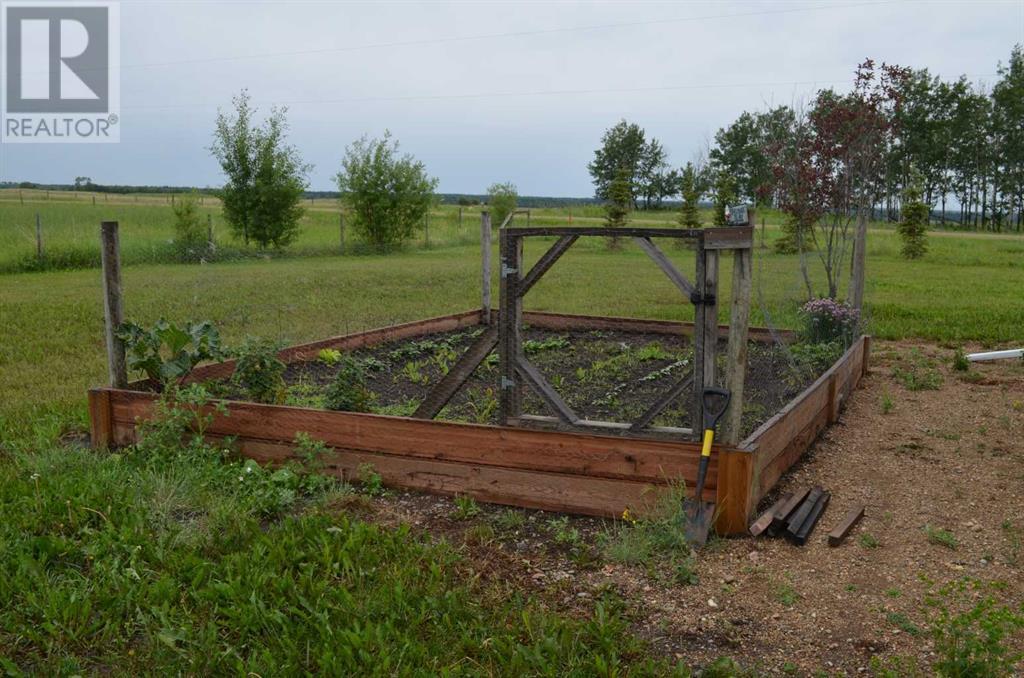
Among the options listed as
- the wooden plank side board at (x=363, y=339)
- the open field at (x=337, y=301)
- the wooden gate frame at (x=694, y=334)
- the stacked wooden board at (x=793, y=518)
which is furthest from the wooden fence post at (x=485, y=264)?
the stacked wooden board at (x=793, y=518)

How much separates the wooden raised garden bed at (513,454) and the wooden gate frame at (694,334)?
0.26 m

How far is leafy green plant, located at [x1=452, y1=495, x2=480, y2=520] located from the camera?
3959 millimetres

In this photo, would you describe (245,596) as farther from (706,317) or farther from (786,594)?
(706,317)

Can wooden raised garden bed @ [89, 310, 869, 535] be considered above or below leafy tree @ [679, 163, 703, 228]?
below

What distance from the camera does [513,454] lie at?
160 inches

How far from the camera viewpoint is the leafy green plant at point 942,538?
11.9 ft

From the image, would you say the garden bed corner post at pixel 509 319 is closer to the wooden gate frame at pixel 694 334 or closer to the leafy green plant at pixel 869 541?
the wooden gate frame at pixel 694 334

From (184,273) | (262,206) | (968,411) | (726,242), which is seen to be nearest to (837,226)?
(968,411)

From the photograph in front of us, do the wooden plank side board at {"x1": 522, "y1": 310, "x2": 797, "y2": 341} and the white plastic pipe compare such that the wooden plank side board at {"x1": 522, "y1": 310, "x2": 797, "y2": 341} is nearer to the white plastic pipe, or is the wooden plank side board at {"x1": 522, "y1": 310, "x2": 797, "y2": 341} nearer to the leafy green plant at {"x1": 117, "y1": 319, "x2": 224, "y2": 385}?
the white plastic pipe

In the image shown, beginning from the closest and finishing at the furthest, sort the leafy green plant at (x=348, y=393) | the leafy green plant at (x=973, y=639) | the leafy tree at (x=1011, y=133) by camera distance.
Answer: the leafy green plant at (x=973, y=639), the leafy green plant at (x=348, y=393), the leafy tree at (x=1011, y=133)

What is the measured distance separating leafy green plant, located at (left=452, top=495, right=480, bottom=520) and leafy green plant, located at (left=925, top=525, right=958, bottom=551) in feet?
6.28

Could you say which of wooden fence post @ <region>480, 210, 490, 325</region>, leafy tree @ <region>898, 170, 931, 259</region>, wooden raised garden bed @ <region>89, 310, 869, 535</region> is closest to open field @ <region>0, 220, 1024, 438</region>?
wooden fence post @ <region>480, 210, 490, 325</region>

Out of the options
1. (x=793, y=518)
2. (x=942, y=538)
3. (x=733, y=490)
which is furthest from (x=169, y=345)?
(x=942, y=538)

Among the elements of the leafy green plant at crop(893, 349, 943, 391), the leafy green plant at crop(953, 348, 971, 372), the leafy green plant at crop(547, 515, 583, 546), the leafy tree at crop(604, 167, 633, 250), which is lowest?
the leafy green plant at crop(547, 515, 583, 546)
